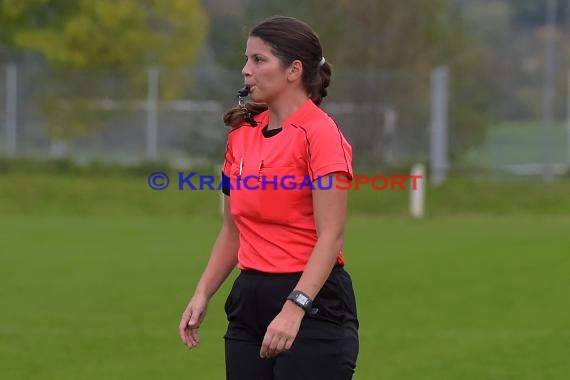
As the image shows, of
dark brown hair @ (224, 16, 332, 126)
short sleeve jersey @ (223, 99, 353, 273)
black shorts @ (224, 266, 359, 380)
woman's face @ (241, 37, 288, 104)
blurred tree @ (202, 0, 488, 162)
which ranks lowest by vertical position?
→ black shorts @ (224, 266, 359, 380)

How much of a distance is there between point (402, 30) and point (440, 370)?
68.0 feet

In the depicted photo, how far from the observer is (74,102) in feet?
90.7

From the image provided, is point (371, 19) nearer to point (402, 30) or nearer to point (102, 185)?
point (402, 30)

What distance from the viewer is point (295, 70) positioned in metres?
4.46

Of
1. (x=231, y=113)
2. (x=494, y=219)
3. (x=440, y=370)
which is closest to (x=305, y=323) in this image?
(x=231, y=113)

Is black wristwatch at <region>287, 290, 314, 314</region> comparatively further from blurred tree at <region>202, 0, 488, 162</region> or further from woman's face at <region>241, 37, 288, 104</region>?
blurred tree at <region>202, 0, 488, 162</region>

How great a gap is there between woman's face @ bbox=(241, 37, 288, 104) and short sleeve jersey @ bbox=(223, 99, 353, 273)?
0.39ft

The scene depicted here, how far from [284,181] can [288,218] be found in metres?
0.14

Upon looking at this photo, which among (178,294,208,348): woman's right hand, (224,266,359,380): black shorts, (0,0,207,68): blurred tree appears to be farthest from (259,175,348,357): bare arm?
(0,0,207,68): blurred tree

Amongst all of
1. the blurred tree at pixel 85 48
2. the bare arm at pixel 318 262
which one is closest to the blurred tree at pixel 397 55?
the blurred tree at pixel 85 48

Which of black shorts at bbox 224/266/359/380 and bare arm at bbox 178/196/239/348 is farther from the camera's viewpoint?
bare arm at bbox 178/196/239/348

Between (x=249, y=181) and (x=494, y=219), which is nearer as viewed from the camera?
(x=249, y=181)

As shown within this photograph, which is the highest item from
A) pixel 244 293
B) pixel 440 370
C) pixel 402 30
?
pixel 402 30

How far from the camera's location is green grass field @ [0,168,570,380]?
30.6 feet
